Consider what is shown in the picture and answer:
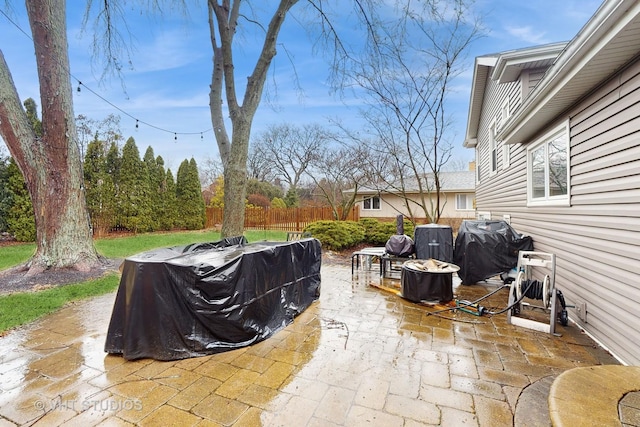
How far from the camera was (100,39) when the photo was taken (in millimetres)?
6562

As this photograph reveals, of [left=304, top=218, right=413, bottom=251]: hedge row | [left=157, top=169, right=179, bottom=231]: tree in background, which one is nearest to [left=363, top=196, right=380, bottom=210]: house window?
[left=304, top=218, right=413, bottom=251]: hedge row

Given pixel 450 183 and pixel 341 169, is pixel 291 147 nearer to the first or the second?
pixel 341 169

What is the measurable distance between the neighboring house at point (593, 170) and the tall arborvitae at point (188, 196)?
42.4 feet

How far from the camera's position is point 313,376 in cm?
230

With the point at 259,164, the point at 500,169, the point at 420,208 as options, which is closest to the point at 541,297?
the point at 500,169

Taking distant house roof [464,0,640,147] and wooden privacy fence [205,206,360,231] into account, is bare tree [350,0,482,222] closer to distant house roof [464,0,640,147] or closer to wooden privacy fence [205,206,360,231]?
distant house roof [464,0,640,147]

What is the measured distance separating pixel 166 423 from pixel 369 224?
834 centimetres

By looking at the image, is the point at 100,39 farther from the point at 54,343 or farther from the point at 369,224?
the point at 369,224

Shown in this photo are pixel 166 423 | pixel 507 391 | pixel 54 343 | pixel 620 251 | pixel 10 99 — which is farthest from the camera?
pixel 10 99

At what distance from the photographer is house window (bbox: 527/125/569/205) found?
375 cm

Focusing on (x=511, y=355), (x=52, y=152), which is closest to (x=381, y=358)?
(x=511, y=355)

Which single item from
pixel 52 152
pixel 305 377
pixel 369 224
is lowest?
pixel 305 377

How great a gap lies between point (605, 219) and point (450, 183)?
16692mm

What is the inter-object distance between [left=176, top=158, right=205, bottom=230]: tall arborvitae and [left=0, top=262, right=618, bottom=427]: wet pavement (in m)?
11.0
